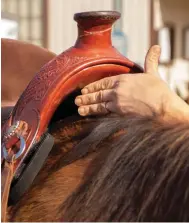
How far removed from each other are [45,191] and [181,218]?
13.3 inches

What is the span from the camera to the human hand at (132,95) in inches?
42.2

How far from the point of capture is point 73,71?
1.20 meters

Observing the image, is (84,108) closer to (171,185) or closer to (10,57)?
(171,185)

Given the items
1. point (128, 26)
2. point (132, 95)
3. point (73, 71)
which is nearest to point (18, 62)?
point (73, 71)

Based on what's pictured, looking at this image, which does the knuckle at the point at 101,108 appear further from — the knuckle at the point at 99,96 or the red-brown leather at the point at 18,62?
the red-brown leather at the point at 18,62

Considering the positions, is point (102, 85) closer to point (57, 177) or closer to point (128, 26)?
point (57, 177)

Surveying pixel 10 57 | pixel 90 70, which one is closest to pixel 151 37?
pixel 10 57

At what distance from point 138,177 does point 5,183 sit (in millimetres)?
279

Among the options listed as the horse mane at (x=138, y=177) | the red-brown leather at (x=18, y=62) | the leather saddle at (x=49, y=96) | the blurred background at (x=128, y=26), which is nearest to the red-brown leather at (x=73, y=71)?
the leather saddle at (x=49, y=96)

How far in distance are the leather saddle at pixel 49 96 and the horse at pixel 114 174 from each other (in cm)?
4

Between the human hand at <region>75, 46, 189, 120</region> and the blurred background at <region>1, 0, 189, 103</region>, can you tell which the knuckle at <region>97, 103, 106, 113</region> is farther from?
the blurred background at <region>1, 0, 189, 103</region>

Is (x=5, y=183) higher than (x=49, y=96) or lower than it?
lower

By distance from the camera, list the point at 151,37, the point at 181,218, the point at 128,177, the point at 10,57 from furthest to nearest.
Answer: the point at 151,37, the point at 10,57, the point at 128,177, the point at 181,218

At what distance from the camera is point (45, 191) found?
103 cm
